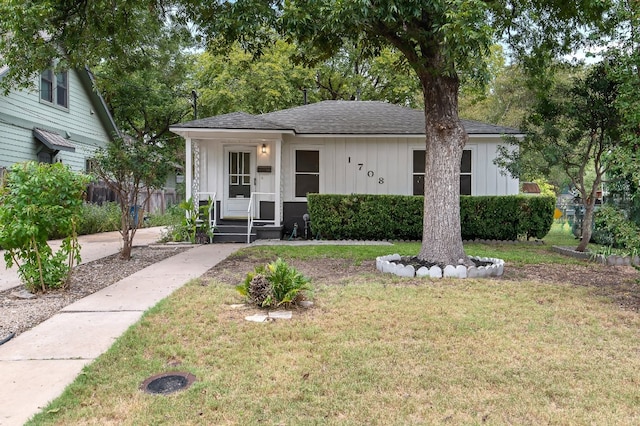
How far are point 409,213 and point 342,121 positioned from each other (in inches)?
134

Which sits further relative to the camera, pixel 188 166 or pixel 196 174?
pixel 196 174

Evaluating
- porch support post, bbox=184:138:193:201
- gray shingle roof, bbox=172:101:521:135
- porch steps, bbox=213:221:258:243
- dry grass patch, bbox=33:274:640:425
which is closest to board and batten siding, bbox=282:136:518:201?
gray shingle roof, bbox=172:101:521:135

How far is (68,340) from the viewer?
3.64 m

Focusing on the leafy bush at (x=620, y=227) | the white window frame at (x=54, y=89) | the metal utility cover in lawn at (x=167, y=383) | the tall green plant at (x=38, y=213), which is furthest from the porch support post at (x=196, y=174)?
the leafy bush at (x=620, y=227)

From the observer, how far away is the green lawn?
8.14 feet

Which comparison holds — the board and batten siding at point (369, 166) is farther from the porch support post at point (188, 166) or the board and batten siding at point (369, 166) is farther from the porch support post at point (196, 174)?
the porch support post at point (188, 166)

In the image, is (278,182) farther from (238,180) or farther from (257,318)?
(257,318)

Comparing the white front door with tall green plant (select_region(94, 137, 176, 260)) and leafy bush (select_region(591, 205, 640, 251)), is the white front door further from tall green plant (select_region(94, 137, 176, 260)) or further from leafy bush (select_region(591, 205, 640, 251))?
leafy bush (select_region(591, 205, 640, 251))

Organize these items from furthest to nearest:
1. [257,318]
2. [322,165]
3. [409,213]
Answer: [322,165] → [409,213] → [257,318]

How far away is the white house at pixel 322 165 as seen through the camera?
11.4 metres

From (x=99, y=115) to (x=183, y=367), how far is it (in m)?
15.6

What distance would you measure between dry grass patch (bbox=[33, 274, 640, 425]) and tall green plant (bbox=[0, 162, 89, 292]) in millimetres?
1728

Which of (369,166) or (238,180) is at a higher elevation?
(369,166)

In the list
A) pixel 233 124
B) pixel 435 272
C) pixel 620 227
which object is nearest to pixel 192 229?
pixel 233 124
